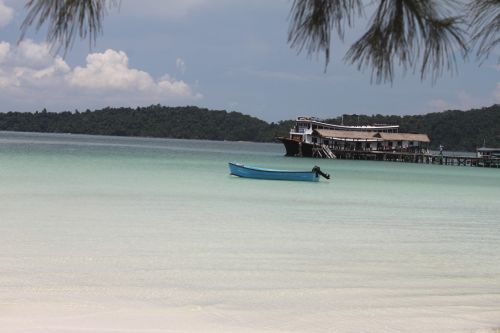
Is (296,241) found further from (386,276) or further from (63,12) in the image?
(63,12)

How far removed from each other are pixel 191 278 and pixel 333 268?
2272 millimetres

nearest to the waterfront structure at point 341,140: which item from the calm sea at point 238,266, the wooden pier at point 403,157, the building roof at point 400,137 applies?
the building roof at point 400,137

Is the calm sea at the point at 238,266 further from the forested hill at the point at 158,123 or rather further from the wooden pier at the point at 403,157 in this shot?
the forested hill at the point at 158,123

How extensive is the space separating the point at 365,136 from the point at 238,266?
207 ft

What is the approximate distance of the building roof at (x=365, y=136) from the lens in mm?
69000

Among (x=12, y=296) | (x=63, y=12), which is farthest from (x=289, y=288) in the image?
(x=63, y=12)

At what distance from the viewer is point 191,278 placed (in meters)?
8.77

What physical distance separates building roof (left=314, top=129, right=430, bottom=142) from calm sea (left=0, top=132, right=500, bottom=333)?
4856 centimetres

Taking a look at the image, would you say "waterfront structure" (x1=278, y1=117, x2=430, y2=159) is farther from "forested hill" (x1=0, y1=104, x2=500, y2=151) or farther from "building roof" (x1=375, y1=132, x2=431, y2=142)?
"forested hill" (x1=0, y1=104, x2=500, y2=151)

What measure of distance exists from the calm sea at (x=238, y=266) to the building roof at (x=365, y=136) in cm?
4856

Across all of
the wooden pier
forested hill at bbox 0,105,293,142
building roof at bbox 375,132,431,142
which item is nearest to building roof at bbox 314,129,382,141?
building roof at bbox 375,132,431,142

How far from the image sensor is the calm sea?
6863 mm

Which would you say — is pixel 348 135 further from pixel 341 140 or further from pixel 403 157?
pixel 403 157

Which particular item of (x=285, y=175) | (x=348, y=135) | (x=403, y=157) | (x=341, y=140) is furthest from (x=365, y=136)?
(x=285, y=175)
